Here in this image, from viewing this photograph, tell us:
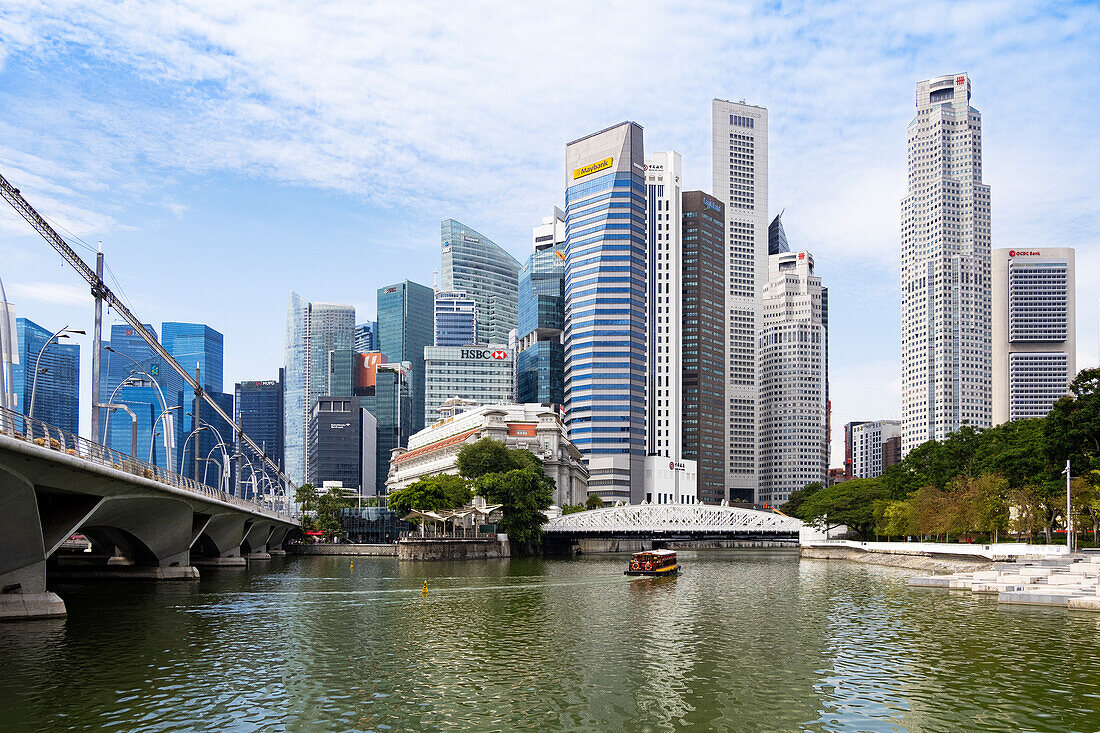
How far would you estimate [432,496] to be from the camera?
150000mm

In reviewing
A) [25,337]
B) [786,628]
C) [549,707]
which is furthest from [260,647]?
[25,337]

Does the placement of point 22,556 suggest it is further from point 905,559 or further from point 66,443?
point 905,559

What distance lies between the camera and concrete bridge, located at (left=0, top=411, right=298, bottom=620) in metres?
46.5

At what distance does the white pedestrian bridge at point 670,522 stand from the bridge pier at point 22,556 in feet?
393

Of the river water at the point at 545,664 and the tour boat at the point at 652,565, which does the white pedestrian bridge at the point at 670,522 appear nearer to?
the tour boat at the point at 652,565

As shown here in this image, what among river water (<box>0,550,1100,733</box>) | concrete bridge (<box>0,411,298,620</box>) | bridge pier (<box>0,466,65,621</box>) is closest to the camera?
river water (<box>0,550,1100,733</box>)

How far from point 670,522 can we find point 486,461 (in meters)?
38.2

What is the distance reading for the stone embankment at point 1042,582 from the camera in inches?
2630

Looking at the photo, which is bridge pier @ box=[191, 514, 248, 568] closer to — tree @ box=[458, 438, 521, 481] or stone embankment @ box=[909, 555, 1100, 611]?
tree @ box=[458, 438, 521, 481]

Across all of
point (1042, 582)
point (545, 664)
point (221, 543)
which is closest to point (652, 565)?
point (1042, 582)

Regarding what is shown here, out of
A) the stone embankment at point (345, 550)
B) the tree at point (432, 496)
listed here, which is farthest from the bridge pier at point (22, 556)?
the stone embankment at point (345, 550)

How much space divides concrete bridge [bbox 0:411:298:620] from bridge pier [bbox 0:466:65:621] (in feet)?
0.16

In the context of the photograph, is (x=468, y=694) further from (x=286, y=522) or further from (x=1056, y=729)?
(x=286, y=522)

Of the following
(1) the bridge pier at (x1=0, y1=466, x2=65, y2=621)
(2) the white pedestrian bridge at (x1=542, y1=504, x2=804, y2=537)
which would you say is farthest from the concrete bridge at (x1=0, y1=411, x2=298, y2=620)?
(2) the white pedestrian bridge at (x1=542, y1=504, x2=804, y2=537)
